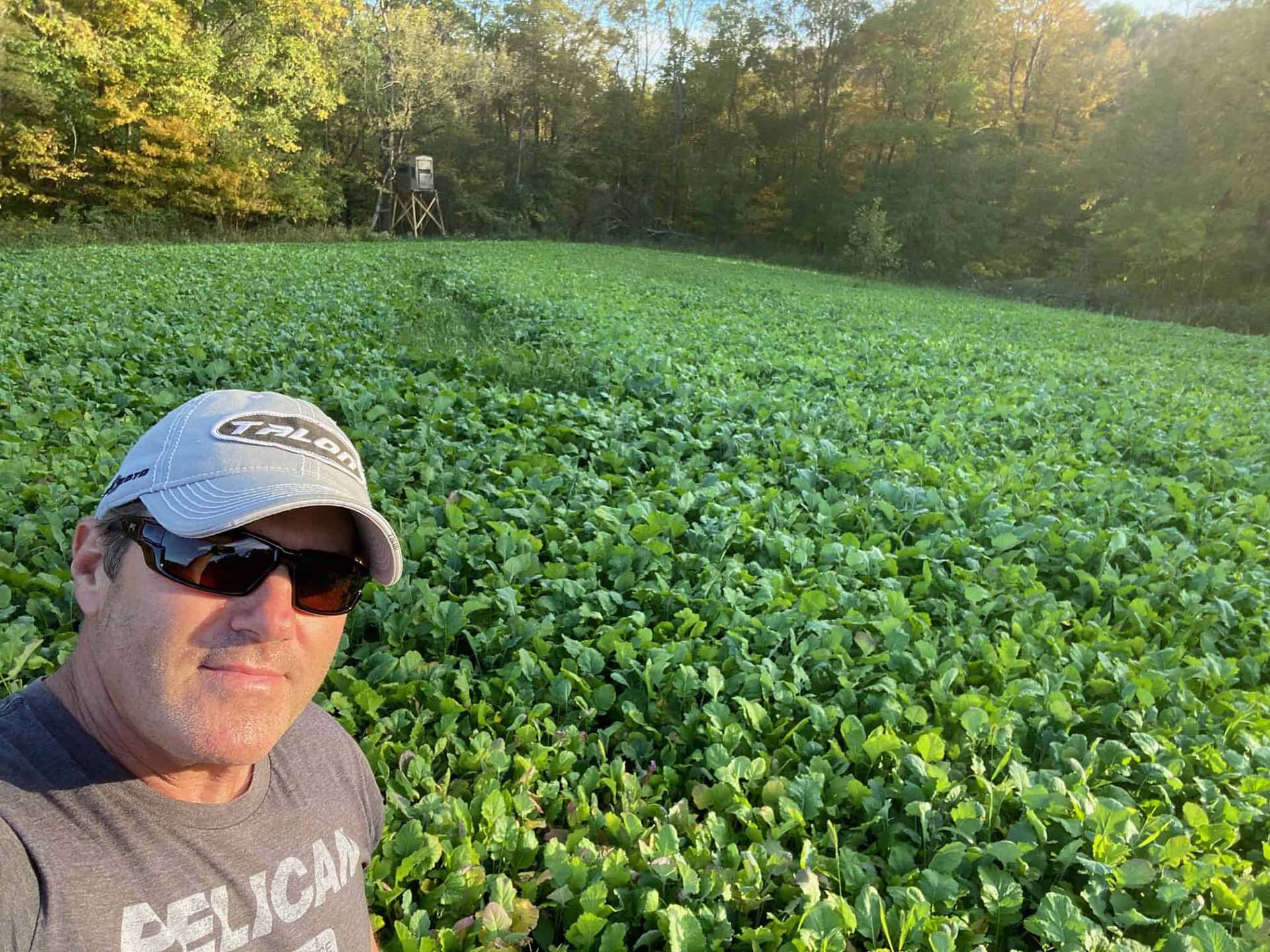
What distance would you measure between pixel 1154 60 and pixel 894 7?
15.0 m

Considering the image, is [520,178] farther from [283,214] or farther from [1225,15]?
[1225,15]

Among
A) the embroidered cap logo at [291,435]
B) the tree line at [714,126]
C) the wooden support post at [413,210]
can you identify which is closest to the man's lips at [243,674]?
the embroidered cap logo at [291,435]

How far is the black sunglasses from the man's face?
15 millimetres

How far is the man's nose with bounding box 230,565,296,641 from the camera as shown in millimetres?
1256

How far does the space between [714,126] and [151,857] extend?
164ft

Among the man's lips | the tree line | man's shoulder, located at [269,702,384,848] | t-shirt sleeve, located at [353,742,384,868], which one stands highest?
the tree line

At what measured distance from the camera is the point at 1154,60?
28641 millimetres

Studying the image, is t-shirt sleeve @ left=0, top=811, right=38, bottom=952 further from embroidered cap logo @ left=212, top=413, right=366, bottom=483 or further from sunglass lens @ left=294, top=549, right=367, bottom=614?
embroidered cap logo @ left=212, top=413, right=366, bottom=483

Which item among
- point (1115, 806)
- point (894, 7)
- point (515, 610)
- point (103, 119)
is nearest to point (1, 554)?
point (515, 610)

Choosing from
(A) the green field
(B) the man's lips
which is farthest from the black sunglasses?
(A) the green field

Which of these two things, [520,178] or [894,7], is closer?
[894,7]

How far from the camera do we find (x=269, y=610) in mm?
1283

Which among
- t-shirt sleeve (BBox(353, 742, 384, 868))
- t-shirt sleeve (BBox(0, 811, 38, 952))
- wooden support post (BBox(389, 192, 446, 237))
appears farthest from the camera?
wooden support post (BBox(389, 192, 446, 237))

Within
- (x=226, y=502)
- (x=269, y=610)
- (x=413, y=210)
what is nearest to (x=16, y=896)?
(x=269, y=610)
